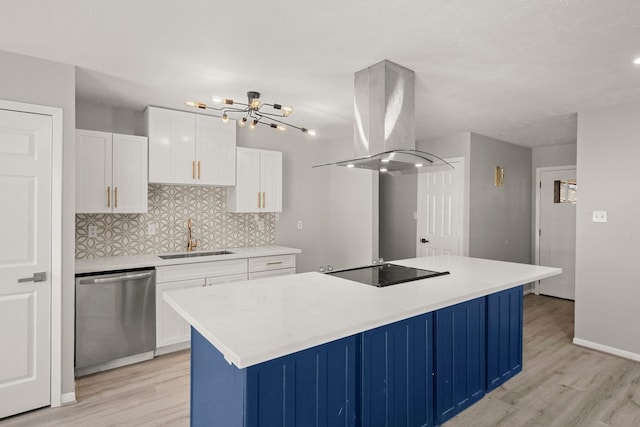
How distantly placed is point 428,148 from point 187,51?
12.5 feet

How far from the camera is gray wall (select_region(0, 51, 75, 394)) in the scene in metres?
2.46

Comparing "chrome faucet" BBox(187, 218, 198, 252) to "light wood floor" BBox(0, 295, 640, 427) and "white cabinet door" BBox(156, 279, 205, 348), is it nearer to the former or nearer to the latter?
"white cabinet door" BBox(156, 279, 205, 348)

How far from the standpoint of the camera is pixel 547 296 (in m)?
5.72

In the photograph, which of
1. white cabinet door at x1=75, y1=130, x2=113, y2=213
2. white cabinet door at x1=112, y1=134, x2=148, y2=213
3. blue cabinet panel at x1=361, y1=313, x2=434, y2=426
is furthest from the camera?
white cabinet door at x1=112, y1=134, x2=148, y2=213

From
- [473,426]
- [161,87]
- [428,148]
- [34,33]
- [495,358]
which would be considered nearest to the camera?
[34,33]

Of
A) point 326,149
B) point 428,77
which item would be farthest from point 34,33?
point 326,149

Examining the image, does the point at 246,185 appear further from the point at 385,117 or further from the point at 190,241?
the point at 385,117

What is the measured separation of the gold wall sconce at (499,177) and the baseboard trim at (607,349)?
226 centimetres

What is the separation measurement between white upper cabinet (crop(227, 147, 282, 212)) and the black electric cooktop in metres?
1.83

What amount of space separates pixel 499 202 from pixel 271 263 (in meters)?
3.49

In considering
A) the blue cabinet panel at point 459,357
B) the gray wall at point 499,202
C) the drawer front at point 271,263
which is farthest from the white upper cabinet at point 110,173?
the gray wall at point 499,202

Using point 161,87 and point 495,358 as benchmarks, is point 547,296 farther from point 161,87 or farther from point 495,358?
point 161,87

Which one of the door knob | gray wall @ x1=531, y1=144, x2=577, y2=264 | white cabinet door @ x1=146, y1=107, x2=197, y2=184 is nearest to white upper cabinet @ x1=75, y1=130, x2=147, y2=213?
white cabinet door @ x1=146, y1=107, x2=197, y2=184

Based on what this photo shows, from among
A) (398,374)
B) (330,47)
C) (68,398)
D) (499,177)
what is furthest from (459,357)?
(499,177)
